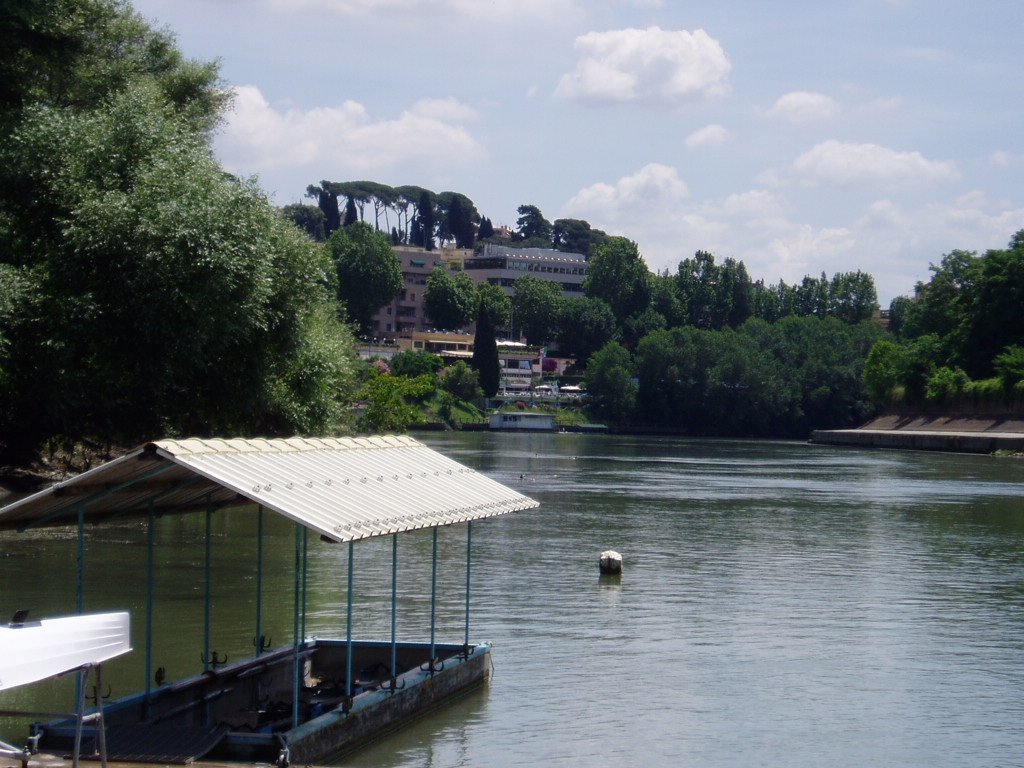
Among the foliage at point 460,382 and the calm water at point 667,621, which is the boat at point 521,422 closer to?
the foliage at point 460,382

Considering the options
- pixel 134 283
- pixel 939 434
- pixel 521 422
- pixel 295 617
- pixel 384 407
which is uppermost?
pixel 134 283

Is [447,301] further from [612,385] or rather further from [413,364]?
[612,385]

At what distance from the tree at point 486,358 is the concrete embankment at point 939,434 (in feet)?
128

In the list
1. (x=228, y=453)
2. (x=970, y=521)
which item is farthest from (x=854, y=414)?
(x=228, y=453)

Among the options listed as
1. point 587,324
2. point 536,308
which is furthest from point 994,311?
point 536,308

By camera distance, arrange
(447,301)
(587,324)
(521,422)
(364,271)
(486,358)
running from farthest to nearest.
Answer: (447,301), (587,324), (364,271), (486,358), (521,422)

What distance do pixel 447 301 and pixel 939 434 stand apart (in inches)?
3405

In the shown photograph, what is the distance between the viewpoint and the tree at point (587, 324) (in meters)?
194

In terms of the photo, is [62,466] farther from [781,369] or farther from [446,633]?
[781,369]

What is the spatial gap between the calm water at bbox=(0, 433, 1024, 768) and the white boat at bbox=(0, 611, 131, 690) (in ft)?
14.5

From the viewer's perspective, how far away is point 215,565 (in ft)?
104

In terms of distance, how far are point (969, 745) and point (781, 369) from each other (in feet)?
486

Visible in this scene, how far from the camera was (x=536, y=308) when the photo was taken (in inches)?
7766

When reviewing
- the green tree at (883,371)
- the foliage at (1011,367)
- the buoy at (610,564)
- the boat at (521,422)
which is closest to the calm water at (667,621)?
the buoy at (610,564)
